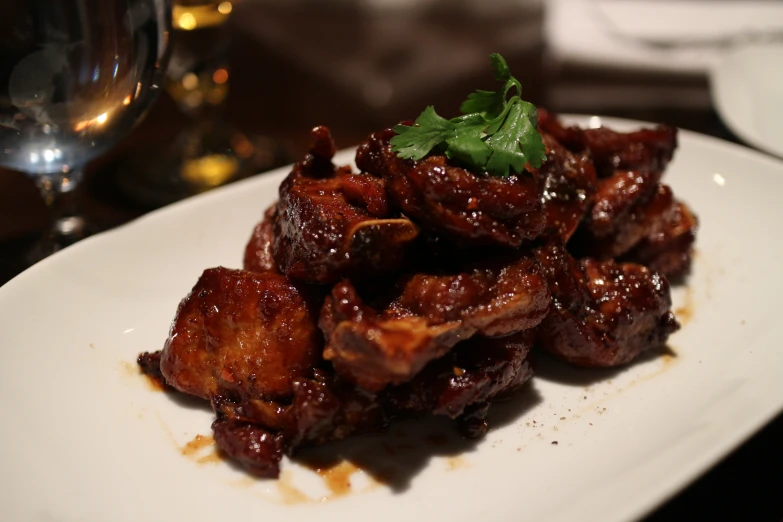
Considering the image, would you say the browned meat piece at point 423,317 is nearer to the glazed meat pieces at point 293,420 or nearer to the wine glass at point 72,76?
the glazed meat pieces at point 293,420

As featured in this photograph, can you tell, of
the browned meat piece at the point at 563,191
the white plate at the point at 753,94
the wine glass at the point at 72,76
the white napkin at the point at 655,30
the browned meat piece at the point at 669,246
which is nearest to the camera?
the browned meat piece at the point at 563,191

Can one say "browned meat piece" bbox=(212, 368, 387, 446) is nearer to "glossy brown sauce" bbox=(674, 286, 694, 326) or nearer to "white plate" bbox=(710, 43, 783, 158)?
"glossy brown sauce" bbox=(674, 286, 694, 326)

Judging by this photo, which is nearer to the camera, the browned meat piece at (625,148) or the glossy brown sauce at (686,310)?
the glossy brown sauce at (686,310)

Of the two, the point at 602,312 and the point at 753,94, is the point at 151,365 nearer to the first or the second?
the point at 602,312

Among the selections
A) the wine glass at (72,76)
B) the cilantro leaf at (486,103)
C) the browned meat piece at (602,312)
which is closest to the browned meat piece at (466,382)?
the browned meat piece at (602,312)

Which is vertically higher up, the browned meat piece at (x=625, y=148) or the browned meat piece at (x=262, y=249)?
the browned meat piece at (x=625, y=148)

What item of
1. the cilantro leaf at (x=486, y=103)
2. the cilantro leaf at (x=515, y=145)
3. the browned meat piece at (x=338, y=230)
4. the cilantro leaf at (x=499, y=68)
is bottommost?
the browned meat piece at (x=338, y=230)
